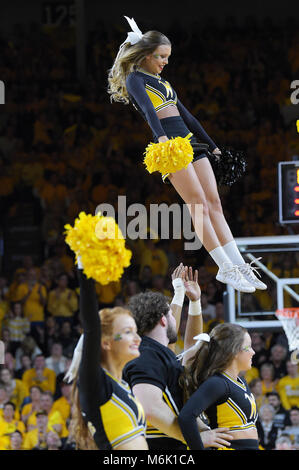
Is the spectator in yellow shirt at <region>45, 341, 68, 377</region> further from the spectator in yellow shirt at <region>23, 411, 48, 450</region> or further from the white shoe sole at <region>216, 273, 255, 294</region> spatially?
the white shoe sole at <region>216, 273, 255, 294</region>

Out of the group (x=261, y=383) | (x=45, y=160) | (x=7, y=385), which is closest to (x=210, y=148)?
(x=261, y=383)

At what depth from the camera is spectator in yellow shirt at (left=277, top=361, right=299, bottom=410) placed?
9175 mm

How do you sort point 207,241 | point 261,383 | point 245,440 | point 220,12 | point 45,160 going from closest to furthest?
point 245,440
point 207,241
point 261,383
point 45,160
point 220,12

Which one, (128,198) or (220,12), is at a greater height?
(220,12)

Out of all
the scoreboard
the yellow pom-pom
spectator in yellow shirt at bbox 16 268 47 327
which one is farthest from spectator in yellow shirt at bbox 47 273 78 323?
the yellow pom-pom

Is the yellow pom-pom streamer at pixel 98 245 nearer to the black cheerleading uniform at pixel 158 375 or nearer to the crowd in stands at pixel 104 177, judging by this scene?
the black cheerleading uniform at pixel 158 375

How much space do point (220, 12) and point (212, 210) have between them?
33.4ft

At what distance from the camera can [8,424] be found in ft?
29.8

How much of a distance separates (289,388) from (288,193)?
289 cm

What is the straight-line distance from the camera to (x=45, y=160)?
36.7ft

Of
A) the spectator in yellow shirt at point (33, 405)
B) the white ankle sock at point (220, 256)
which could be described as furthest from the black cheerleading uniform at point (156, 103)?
the spectator in yellow shirt at point (33, 405)

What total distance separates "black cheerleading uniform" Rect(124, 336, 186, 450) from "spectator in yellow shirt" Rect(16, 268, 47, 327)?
5.27 metres

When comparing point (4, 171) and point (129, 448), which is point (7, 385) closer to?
point (4, 171)

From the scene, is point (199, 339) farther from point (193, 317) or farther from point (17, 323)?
point (17, 323)
